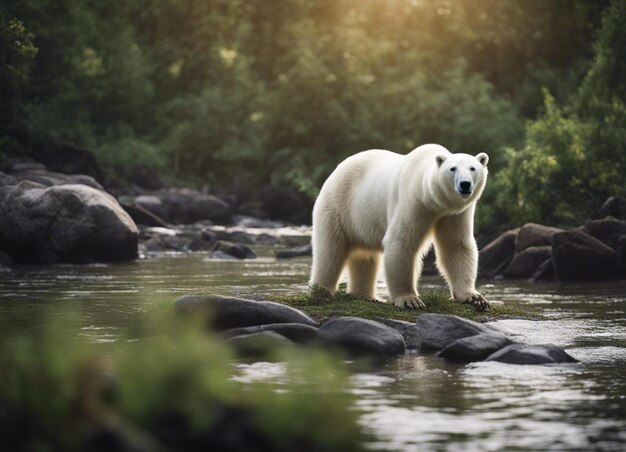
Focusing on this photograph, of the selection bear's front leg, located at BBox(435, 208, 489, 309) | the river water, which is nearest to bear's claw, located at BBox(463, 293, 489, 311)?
bear's front leg, located at BBox(435, 208, 489, 309)

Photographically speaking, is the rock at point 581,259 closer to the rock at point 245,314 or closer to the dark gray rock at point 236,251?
the dark gray rock at point 236,251

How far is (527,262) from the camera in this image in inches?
800

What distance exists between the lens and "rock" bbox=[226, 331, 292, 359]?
9852mm

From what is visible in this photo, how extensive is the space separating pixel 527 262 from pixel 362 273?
7611mm

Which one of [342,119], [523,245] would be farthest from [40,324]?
[342,119]

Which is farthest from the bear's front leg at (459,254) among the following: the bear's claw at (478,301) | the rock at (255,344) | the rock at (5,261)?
the rock at (5,261)

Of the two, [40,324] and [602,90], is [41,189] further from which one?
[602,90]

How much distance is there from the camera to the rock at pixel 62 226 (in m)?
22.1

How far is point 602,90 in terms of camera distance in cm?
2964

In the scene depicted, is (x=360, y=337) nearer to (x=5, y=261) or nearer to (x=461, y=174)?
(x=461, y=174)

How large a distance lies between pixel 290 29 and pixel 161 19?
764 centimetres

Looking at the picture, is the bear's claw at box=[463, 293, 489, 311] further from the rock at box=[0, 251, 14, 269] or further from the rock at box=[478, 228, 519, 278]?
the rock at box=[0, 251, 14, 269]

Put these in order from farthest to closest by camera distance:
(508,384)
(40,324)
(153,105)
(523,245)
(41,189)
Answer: (153,105)
(41,189)
(523,245)
(40,324)
(508,384)

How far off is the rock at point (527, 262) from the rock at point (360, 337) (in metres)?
10.2
